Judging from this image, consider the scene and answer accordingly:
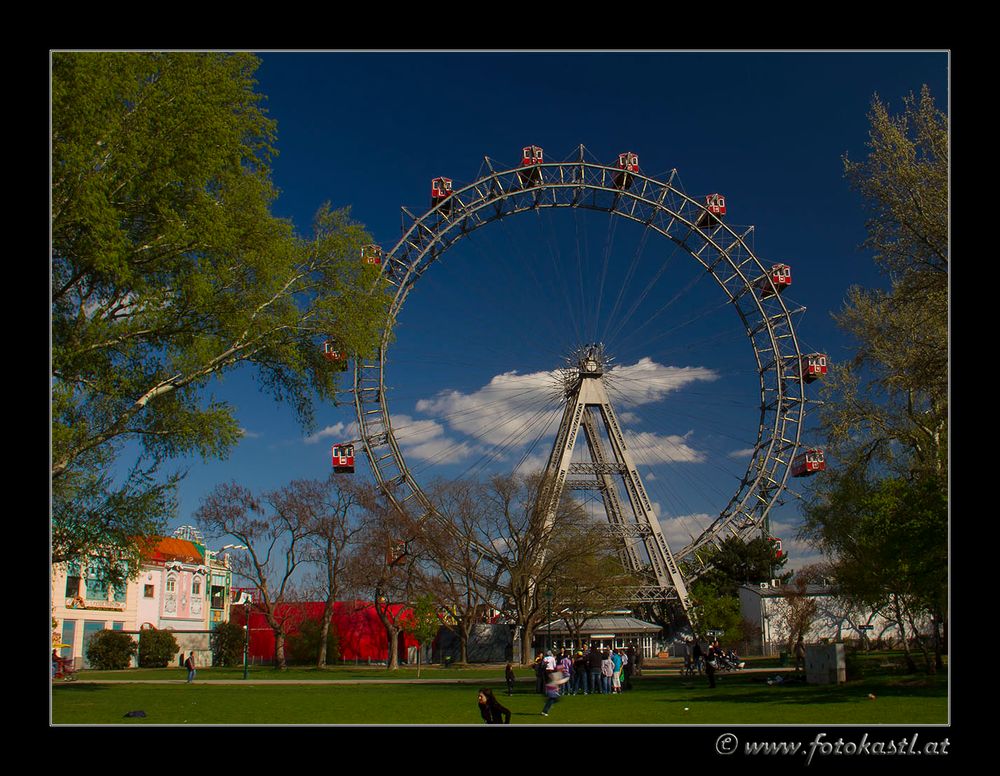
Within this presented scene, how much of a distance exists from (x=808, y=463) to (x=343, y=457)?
23863 mm

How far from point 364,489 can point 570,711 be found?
29311 mm

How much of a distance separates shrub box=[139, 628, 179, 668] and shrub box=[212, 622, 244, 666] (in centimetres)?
343

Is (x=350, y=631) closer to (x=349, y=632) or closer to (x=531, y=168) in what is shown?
(x=349, y=632)

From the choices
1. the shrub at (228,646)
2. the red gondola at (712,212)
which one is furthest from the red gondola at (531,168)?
the shrub at (228,646)

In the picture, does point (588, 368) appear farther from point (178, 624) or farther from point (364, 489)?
point (178, 624)

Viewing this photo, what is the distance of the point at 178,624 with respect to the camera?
61.8 m

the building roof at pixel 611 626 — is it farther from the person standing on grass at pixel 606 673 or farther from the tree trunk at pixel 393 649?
the person standing on grass at pixel 606 673

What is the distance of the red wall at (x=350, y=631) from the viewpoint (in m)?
53.8

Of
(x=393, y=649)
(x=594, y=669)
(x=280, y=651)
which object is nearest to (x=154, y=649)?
(x=280, y=651)

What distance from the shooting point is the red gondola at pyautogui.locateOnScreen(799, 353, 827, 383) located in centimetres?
4912

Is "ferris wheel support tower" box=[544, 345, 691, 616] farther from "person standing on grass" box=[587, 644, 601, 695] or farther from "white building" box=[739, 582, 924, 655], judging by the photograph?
"person standing on grass" box=[587, 644, 601, 695]

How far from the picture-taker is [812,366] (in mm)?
49250

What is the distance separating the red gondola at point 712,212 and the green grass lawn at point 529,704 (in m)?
26.8
